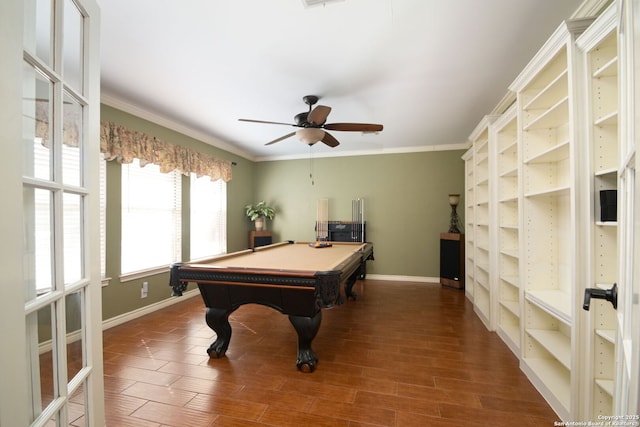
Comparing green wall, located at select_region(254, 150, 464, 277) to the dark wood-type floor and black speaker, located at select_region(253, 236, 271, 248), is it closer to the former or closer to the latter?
black speaker, located at select_region(253, 236, 271, 248)

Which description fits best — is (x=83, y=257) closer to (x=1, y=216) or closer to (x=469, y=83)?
(x=1, y=216)

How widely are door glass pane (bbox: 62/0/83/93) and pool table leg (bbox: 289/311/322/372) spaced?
189 cm

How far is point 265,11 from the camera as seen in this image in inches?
69.2

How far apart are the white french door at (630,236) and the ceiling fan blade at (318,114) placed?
6.51ft

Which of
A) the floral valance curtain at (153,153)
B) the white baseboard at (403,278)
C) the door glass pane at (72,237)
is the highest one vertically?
the floral valance curtain at (153,153)

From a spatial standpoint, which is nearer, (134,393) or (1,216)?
(1,216)

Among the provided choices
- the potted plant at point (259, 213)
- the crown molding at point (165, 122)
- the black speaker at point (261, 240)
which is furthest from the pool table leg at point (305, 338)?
the potted plant at point (259, 213)

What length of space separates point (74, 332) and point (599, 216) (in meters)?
2.41

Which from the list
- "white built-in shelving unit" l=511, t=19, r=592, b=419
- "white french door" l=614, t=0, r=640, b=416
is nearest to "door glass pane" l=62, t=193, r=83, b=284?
"white french door" l=614, t=0, r=640, b=416

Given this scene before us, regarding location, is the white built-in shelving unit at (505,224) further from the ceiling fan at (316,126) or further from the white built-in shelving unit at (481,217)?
the ceiling fan at (316,126)

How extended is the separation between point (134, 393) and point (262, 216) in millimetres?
3955

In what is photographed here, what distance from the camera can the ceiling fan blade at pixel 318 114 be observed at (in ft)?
8.11

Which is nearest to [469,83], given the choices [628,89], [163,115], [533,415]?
[628,89]

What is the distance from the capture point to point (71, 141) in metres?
0.95
